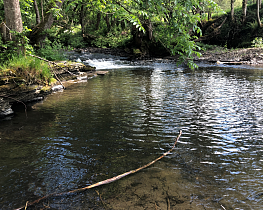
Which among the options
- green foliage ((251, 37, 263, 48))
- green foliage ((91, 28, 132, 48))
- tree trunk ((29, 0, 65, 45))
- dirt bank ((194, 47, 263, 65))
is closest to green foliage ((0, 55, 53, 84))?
tree trunk ((29, 0, 65, 45))

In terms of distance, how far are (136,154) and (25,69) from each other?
644cm

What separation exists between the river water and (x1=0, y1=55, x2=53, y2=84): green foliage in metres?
1.33

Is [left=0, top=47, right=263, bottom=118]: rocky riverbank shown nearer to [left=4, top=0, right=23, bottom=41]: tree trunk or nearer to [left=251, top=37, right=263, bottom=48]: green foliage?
[left=251, top=37, right=263, bottom=48]: green foliage

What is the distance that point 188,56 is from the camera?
12.5 feet

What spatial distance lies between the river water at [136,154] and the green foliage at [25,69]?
1.33 meters

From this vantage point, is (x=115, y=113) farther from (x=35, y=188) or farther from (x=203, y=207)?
(x=203, y=207)

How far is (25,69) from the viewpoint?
807 centimetres

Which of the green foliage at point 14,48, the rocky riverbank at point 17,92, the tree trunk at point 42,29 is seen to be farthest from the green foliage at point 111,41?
the rocky riverbank at point 17,92

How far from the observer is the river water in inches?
113

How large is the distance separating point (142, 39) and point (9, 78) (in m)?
23.0

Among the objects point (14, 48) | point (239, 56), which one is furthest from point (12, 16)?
point (239, 56)

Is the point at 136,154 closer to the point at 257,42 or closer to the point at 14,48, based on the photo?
the point at 14,48

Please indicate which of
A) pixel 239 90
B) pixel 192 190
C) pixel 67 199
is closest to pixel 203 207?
pixel 192 190

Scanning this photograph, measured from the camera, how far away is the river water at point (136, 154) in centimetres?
288
